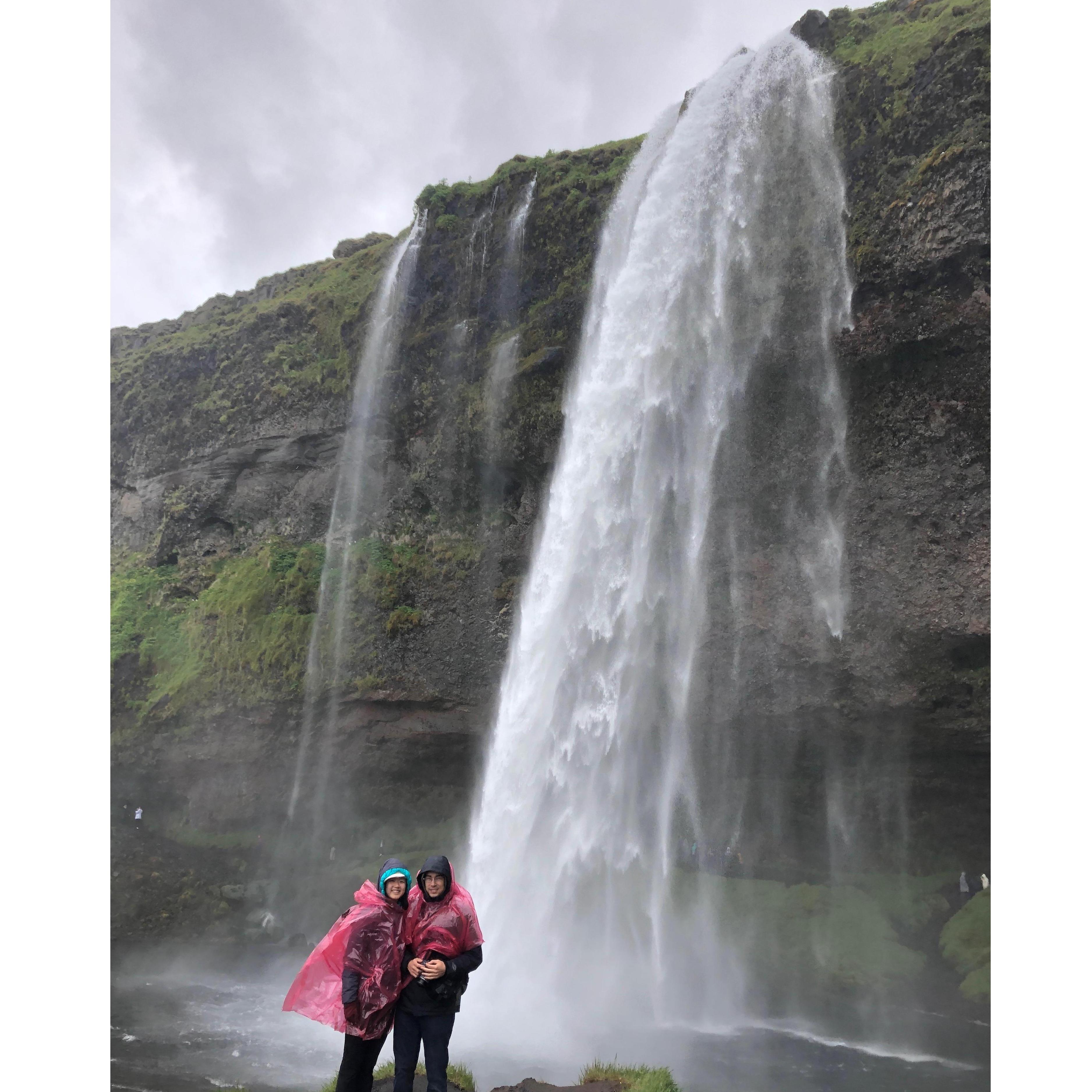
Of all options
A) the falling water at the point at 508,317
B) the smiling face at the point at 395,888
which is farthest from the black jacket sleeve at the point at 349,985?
the falling water at the point at 508,317

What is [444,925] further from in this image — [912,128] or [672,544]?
[912,128]

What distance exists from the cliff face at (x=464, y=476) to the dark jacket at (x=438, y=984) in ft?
30.7

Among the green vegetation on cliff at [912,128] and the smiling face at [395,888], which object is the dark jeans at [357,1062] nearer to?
the smiling face at [395,888]

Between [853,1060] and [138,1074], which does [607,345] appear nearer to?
[853,1060]

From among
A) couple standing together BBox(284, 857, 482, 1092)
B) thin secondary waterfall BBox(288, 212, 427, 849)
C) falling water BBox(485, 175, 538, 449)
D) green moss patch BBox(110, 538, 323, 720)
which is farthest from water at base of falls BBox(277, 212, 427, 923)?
couple standing together BBox(284, 857, 482, 1092)

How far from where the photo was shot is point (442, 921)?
14.0 ft

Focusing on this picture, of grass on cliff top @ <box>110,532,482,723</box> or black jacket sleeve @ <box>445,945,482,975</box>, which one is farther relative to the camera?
grass on cliff top @ <box>110,532,482,723</box>

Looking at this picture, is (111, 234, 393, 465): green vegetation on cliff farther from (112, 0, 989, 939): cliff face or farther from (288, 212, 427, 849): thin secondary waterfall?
(288, 212, 427, 849): thin secondary waterfall

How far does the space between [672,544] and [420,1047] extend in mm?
9236

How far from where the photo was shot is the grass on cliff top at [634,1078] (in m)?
6.21

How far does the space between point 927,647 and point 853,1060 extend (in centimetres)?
574

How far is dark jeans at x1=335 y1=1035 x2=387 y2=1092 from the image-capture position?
14.3ft

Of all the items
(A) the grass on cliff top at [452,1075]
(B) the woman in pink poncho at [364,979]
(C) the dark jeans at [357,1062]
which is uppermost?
(B) the woman in pink poncho at [364,979]

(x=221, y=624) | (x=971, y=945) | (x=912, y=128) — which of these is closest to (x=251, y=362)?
(x=221, y=624)
